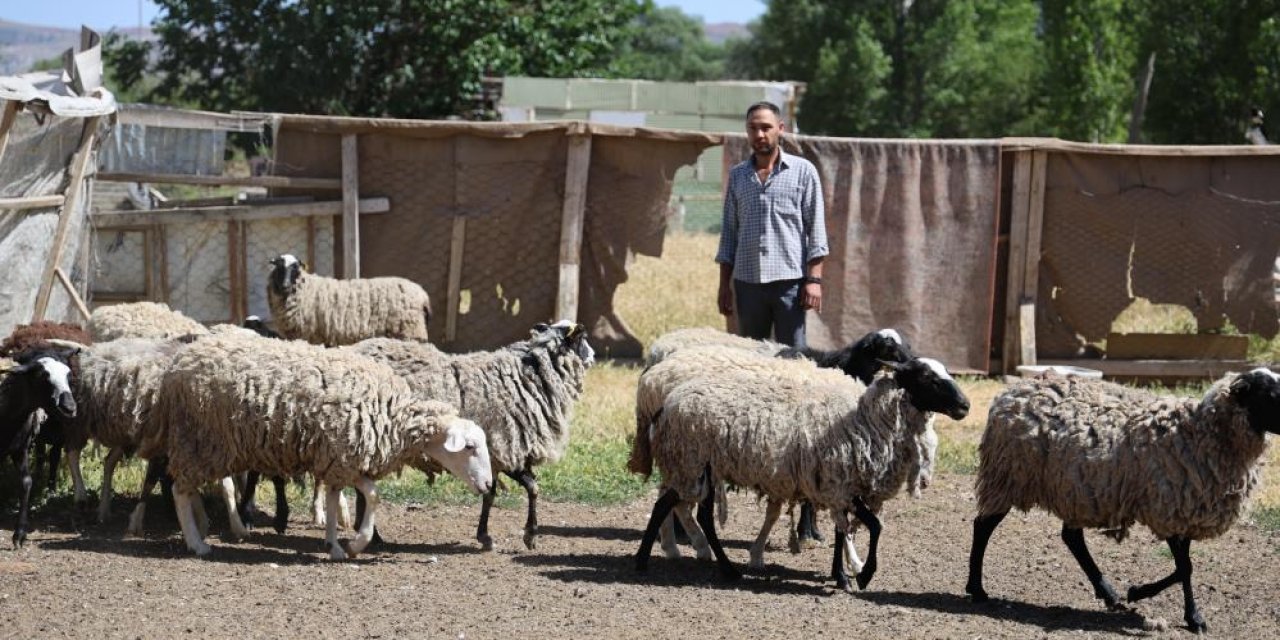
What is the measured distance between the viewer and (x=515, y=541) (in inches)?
338

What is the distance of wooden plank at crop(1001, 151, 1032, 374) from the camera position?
1380cm

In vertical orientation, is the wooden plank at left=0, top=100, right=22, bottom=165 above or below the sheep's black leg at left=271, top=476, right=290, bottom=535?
above

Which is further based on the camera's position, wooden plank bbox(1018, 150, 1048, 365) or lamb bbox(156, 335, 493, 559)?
wooden plank bbox(1018, 150, 1048, 365)

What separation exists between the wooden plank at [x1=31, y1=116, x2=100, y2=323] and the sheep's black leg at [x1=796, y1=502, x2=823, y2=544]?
593 centimetres

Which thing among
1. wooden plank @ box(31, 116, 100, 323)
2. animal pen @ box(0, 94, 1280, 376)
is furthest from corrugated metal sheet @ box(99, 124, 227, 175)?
wooden plank @ box(31, 116, 100, 323)

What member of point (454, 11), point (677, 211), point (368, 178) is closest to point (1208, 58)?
point (677, 211)

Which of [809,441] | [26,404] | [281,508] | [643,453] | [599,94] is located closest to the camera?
[809,441]

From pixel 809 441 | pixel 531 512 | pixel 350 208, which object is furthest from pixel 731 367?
pixel 350 208

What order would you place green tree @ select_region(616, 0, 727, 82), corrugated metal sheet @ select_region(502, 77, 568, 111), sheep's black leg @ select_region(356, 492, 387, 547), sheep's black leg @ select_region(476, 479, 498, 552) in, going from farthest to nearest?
green tree @ select_region(616, 0, 727, 82)
corrugated metal sheet @ select_region(502, 77, 568, 111)
sheep's black leg @ select_region(356, 492, 387, 547)
sheep's black leg @ select_region(476, 479, 498, 552)

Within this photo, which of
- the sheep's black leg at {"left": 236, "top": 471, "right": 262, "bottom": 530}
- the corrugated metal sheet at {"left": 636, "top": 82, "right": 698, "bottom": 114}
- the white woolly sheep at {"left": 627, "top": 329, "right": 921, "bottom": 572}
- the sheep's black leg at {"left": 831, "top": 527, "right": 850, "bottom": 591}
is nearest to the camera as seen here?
the sheep's black leg at {"left": 831, "top": 527, "right": 850, "bottom": 591}

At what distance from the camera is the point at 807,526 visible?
342 inches

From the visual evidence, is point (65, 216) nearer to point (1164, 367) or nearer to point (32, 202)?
point (32, 202)

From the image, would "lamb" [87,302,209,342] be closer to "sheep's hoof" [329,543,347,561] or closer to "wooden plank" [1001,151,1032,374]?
"sheep's hoof" [329,543,347,561]

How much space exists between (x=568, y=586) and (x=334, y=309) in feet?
18.5
